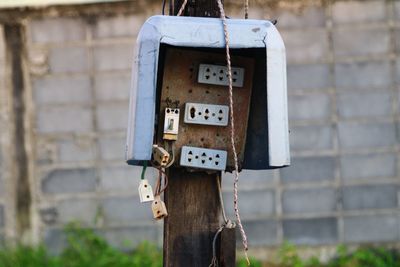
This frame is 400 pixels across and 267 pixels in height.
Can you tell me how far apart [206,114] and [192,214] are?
41 cm

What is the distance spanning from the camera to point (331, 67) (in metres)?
5.94

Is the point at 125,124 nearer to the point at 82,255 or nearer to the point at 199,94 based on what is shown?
the point at 82,255

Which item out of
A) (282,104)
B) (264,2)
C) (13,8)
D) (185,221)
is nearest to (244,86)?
(282,104)

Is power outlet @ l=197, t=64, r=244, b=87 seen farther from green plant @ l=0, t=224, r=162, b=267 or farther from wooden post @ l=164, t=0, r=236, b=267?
green plant @ l=0, t=224, r=162, b=267

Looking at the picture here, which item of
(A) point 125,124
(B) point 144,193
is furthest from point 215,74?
(A) point 125,124

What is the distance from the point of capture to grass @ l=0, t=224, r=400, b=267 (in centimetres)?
587

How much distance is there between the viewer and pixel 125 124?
19.5ft

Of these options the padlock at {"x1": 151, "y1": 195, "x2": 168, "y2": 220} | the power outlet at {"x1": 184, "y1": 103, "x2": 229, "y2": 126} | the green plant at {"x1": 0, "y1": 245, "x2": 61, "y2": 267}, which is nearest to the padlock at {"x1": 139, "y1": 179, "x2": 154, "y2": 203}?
the padlock at {"x1": 151, "y1": 195, "x2": 168, "y2": 220}

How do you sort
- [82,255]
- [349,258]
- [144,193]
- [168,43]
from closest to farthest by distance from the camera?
[168,43]
[144,193]
[82,255]
[349,258]

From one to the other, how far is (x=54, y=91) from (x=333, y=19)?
210 cm

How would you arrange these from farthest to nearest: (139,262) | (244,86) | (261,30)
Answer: (139,262) → (244,86) → (261,30)

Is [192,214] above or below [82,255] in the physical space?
above

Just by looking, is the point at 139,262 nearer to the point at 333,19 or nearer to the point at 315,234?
the point at 315,234

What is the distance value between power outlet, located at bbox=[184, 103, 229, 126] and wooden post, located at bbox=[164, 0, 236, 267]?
0.22 m
